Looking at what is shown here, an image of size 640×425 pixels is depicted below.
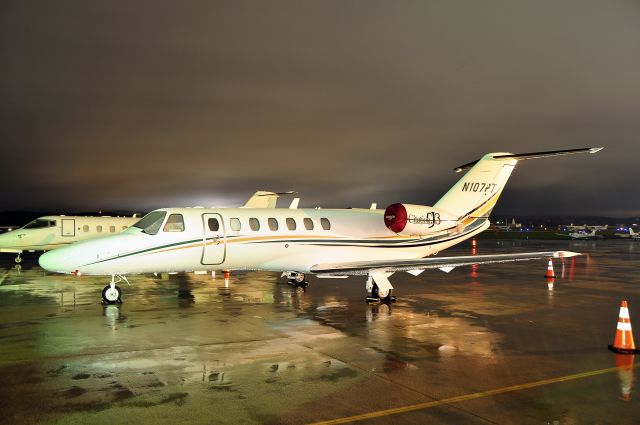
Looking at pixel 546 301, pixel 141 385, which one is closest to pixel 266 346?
pixel 141 385

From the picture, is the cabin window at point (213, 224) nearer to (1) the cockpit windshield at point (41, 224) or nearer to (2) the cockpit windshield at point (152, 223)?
(2) the cockpit windshield at point (152, 223)

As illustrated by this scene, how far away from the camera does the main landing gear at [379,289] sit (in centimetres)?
1309

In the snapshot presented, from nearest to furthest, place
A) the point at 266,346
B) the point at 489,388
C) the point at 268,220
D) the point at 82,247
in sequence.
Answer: the point at 489,388
the point at 266,346
the point at 82,247
the point at 268,220

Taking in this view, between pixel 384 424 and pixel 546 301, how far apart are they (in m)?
10.2

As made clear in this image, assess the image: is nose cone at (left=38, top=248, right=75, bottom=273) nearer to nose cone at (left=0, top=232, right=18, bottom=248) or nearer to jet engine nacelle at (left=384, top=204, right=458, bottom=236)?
jet engine nacelle at (left=384, top=204, right=458, bottom=236)

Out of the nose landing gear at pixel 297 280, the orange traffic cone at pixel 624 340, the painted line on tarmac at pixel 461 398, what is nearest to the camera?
the painted line on tarmac at pixel 461 398

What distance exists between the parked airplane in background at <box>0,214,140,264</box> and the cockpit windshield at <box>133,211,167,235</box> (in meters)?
13.4

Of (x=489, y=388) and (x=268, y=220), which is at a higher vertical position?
(x=268, y=220)

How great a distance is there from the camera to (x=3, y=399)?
577cm

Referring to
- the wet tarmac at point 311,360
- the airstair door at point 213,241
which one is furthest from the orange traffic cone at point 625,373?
the airstair door at point 213,241

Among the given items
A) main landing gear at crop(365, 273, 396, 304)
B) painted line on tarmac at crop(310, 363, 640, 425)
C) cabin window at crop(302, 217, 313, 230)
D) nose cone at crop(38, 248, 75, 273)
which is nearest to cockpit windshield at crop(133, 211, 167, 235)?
nose cone at crop(38, 248, 75, 273)

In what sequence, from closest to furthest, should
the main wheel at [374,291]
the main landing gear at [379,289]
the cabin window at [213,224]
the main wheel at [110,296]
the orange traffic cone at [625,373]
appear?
the orange traffic cone at [625,373] → the main wheel at [110,296] → the cabin window at [213,224] → the main landing gear at [379,289] → the main wheel at [374,291]

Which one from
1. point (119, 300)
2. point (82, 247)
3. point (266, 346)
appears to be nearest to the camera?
point (266, 346)

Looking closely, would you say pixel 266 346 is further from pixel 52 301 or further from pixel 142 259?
pixel 52 301
